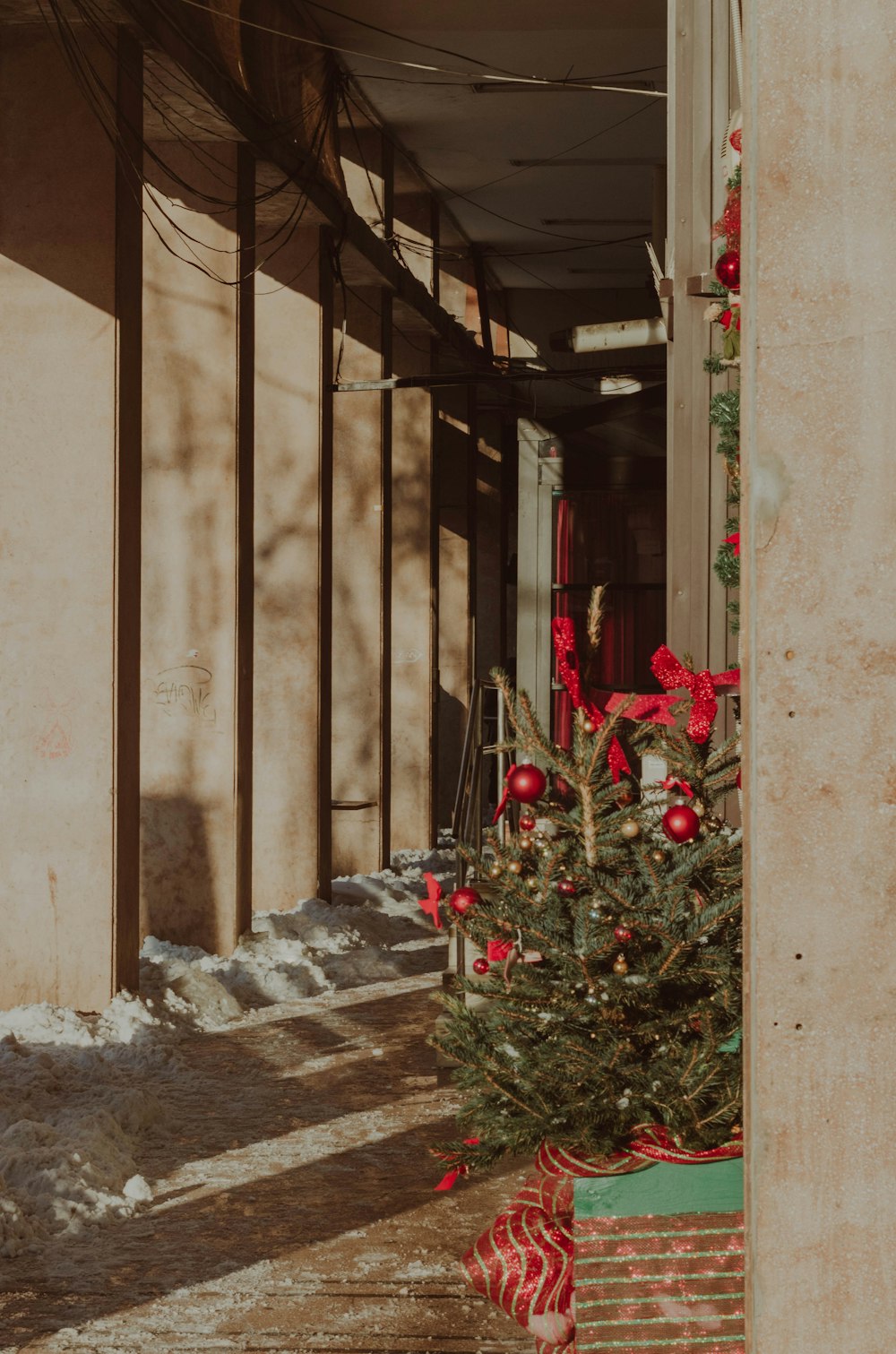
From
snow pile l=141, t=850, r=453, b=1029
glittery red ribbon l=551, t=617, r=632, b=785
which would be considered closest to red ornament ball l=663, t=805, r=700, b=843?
glittery red ribbon l=551, t=617, r=632, b=785

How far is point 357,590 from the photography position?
13.2 meters

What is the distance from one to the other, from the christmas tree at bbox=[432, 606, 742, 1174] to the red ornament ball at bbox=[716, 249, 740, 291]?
125 cm

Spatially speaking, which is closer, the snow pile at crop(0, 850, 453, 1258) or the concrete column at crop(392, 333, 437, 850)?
the snow pile at crop(0, 850, 453, 1258)

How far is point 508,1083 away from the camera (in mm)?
3703

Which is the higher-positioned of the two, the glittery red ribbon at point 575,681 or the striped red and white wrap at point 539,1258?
the glittery red ribbon at point 575,681

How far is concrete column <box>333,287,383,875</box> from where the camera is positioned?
511 inches

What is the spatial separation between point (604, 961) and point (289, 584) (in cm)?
756

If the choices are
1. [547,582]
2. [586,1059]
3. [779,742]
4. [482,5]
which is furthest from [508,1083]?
[482,5]

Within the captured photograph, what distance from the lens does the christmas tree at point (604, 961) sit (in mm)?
3613

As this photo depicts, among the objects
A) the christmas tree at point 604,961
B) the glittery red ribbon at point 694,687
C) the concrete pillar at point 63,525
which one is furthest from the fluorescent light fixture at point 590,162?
the christmas tree at point 604,961

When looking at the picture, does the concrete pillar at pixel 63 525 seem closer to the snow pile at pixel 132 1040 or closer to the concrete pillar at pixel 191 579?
the snow pile at pixel 132 1040

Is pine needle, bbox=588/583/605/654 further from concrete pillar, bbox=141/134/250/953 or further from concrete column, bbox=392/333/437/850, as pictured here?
concrete column, bbox=392/333/437/850

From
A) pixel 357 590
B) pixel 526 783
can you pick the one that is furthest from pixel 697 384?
pixel 357 590

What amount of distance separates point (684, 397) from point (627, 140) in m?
8.74
